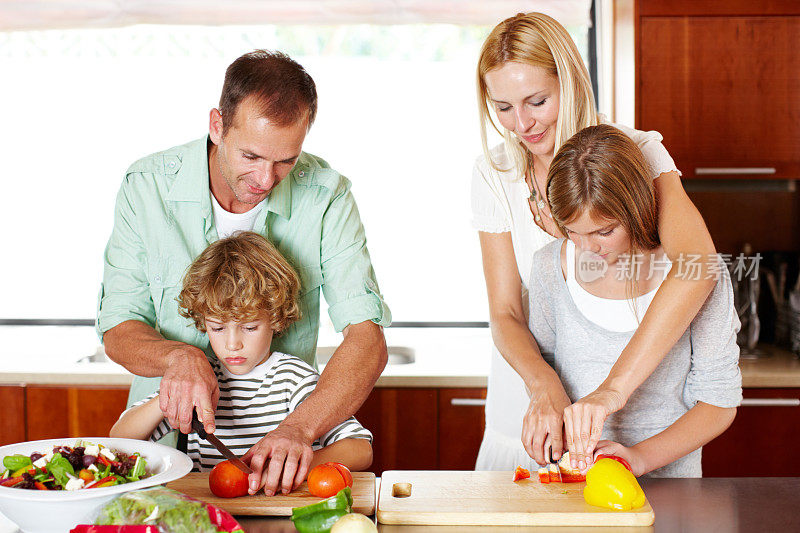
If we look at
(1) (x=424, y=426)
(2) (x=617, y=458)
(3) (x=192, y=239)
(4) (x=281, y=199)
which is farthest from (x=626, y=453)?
(1) (x=424, y=426)

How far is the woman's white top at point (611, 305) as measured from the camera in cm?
162

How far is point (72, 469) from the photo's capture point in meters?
1.18

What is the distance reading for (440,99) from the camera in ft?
10.6

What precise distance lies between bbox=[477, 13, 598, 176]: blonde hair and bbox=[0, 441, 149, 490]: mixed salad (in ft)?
3.46

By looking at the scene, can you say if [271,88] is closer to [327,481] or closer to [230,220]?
[230,220]

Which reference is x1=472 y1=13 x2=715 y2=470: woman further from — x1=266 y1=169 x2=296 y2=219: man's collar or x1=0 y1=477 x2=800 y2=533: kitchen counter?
x1=266 y1=169 x2=296 y2=219: man's collar

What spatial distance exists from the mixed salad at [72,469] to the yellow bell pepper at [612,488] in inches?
27.3

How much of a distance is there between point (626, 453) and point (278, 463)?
63cm

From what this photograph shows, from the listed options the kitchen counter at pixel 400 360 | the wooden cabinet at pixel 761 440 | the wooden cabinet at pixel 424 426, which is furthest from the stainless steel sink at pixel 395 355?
the wooden cabinet at pixel 761 440

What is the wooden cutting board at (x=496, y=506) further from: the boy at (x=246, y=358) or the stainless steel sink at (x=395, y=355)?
the stainless steel sink at (x=395, y=355)

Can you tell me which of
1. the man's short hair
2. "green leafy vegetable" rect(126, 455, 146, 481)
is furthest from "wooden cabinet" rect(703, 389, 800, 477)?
"green leafy vegetable" rect(126, 455, 146, 481)

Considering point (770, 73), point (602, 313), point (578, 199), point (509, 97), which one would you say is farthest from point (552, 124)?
point (770, 73)

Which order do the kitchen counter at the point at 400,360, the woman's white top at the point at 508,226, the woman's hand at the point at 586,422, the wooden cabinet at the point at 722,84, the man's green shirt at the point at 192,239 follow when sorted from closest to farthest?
1. the woman's hand at the point at 586,422
2. the man's green shirt at the point at 192,239
3. the woman's white top at the point at 508,226
4. the kitchen counter at the point at 400,360
5. the wooden cabinet at the point at 722,84

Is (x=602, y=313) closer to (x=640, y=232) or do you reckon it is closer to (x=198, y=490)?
(x=640, y=232)
